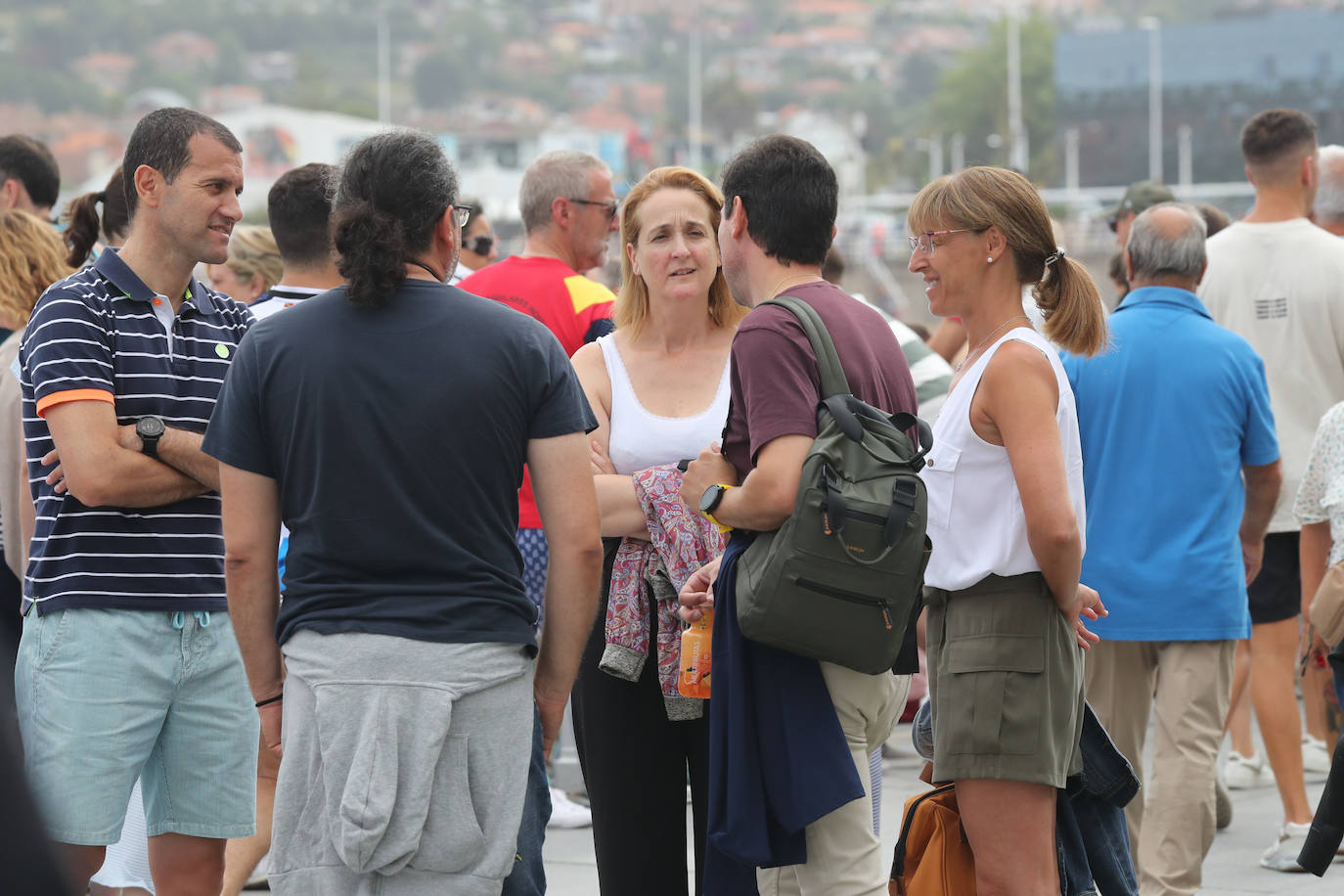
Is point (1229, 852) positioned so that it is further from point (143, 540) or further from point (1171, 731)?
point (143, 540)

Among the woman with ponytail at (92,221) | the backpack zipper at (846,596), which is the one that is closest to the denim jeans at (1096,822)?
the backpack zipper at (846,596)

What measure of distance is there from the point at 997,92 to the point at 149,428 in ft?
417

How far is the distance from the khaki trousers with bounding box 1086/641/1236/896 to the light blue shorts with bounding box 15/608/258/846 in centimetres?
240

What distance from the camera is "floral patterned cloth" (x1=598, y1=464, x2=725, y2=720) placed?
11.5ft

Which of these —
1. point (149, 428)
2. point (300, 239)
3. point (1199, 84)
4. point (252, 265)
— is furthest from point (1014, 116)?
point (149, 428)

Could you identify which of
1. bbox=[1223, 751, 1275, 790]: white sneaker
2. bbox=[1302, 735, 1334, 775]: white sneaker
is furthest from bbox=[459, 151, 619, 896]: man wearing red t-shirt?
bbox=[1302, 735, 1334, 775]: white sneaker

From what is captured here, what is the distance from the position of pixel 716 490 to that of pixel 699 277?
2.90 feet

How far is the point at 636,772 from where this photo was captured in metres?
3.63

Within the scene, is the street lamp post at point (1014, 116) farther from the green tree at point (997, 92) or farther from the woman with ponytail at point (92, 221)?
the woman with ponytail at point (92, 221)

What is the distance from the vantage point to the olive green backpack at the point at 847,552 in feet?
9.33

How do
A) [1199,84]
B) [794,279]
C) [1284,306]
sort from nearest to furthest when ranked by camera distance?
[794,279] → [1284,306] → [1199,84]

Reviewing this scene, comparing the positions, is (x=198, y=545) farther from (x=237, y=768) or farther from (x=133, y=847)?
(x=133, y=847)

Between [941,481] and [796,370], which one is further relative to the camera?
[941,481]

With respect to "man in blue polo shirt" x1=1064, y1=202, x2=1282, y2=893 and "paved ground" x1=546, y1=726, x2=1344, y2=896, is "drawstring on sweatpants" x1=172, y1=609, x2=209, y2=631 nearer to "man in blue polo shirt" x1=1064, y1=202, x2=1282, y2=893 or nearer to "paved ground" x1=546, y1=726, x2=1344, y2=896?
"paved ground" x1=546, y1=726, x2=1344, y2=896
